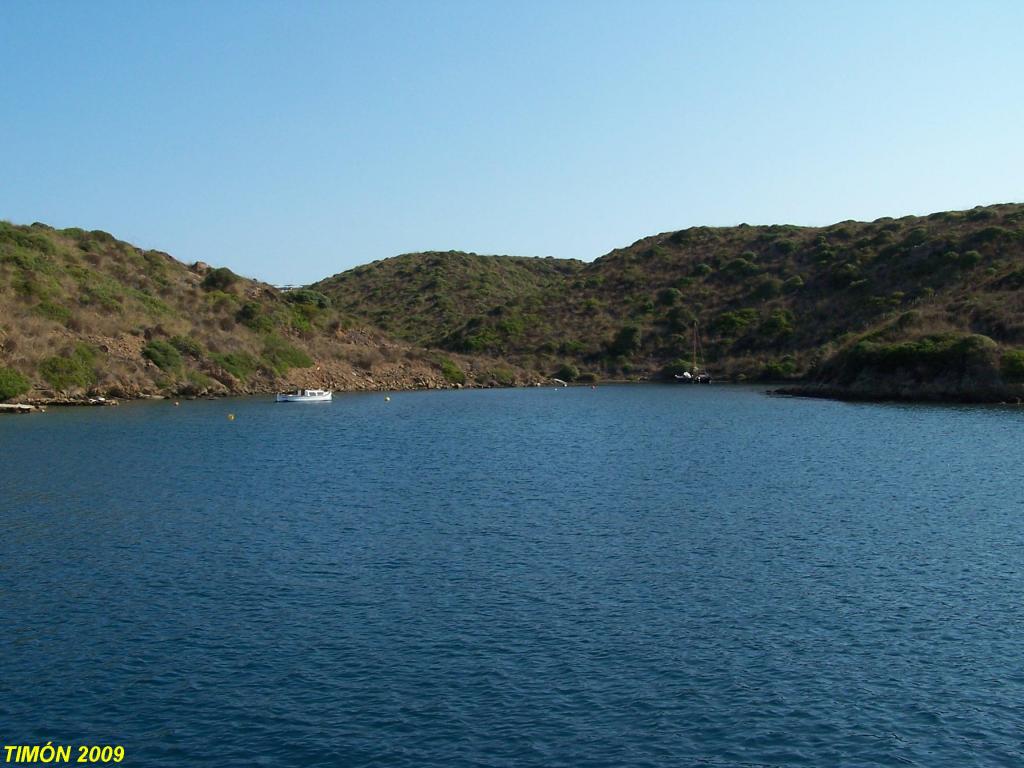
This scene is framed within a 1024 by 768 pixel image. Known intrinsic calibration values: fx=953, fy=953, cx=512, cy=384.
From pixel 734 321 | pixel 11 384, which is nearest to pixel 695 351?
pixel 734 321

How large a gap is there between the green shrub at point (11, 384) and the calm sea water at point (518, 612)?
114ft

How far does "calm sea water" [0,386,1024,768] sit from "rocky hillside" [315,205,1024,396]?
6444 centimetres

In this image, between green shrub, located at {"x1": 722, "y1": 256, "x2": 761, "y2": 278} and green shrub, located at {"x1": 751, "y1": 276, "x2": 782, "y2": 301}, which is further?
green shrub, located at {"x1": 722, "y1": 256, "x2": 761, "y2": 278}

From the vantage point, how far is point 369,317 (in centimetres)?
18262

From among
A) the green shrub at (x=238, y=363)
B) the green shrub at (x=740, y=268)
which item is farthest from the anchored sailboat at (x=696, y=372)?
the green shrub at (x=238, y=363)

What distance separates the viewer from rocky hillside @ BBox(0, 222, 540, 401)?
90062 mm

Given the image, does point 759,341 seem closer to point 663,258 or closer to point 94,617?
point 663,258

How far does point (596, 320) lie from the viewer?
155m

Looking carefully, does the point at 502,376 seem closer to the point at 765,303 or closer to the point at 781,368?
the point at 781,368

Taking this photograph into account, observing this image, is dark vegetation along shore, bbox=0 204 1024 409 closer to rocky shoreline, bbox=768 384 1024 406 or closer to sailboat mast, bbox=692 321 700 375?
rocky shoreline, bbox=768 384 1024 406

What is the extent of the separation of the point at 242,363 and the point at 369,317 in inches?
2914

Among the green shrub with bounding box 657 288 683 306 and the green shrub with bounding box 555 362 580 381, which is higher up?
the green shrub with bounding box 657 288 683 306

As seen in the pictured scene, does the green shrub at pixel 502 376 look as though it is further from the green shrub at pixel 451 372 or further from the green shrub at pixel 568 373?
the green shrub at pixel 568 373

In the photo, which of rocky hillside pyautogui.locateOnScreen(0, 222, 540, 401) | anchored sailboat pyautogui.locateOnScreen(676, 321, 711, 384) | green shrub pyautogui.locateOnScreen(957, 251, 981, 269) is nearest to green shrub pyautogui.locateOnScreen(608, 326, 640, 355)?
anchored sailboat pyautogui.locateOnScreen(676, 321, 711, 384)
